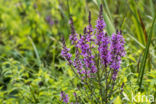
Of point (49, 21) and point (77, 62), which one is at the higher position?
point (49, 21)

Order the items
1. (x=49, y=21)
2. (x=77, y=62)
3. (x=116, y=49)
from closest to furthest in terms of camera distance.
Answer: (x=116, y=49) → (x=77, y=62) → (x=49, y=21)

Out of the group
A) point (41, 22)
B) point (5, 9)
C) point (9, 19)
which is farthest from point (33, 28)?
point (5, 9)

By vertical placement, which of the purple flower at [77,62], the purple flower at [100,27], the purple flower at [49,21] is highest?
the purple flower at [49,21]

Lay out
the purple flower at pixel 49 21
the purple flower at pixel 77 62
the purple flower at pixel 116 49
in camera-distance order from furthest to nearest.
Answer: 1. the purple flower at pixel 49 21
2. the purple flower at pixel 77 62
3. the purple flower at pixel 116 49

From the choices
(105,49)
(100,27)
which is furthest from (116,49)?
(100,27)

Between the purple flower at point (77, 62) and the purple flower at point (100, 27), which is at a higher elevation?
the purple flower at point (100, 27)

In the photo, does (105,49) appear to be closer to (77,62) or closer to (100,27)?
(100,27)

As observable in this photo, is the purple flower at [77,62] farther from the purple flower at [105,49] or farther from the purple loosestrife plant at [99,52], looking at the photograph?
the purple flower at [105,49]

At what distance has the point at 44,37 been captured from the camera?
3.74 meters

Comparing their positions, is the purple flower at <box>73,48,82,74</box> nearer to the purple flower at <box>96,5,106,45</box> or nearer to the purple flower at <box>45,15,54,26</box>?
the purple flower at <box>96,5,106,45</box>

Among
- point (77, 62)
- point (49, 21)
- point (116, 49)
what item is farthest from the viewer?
point (49, 21)

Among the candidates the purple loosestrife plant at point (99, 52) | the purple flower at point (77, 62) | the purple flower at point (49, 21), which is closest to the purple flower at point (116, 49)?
the purple loosestrife plant at point (99, 52)

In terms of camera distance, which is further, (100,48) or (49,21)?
(49,21)

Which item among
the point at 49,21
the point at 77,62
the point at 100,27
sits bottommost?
the point at 77,62
